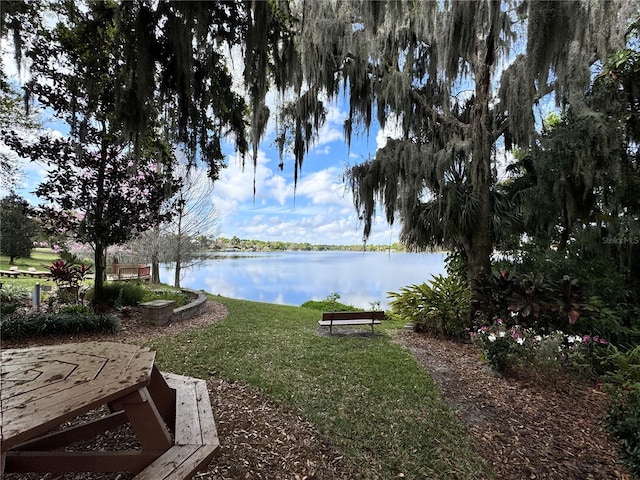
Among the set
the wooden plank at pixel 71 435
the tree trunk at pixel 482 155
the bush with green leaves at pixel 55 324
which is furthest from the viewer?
the tree trunk at pixel 482 155

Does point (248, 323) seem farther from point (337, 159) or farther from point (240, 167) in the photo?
point (337, 159)

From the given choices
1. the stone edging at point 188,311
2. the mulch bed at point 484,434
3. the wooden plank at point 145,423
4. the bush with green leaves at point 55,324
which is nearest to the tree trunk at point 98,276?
the bush with green leaves at point 55,324

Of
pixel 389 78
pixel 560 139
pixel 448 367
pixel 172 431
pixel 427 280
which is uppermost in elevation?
pixel 389 78

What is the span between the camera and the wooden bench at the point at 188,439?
1.66 meters

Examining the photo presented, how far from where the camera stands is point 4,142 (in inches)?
202

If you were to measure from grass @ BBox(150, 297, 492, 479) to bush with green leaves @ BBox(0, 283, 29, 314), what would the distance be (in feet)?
8.96

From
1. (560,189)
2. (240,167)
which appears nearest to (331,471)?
(240,167)

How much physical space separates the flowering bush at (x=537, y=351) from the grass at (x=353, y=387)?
1020 mm

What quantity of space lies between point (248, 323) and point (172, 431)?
3649 millimetres

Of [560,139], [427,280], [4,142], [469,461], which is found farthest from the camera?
[427,280]

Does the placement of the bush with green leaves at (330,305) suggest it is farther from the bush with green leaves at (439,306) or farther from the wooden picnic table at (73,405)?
the wooden picnic table at (73,405)

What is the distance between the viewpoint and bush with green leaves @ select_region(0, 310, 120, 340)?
4160 millimetres

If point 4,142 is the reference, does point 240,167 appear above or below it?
below

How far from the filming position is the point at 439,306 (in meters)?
5.75
